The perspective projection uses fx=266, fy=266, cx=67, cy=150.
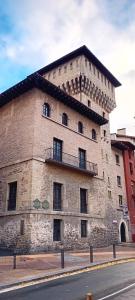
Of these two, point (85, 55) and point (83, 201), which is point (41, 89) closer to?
point (83, 201)

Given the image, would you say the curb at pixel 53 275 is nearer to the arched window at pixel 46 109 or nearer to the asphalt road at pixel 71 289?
the asphalt road at pixel 71 289

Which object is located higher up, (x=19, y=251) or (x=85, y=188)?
(x=85, y=188)

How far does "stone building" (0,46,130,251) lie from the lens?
18.7m

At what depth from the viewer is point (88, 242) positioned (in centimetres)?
2255

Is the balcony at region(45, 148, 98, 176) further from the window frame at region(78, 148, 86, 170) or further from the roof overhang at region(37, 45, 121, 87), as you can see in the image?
the roof overhang at region(37, 45, 121, 87)

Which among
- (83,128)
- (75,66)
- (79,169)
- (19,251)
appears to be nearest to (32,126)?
(79,169)

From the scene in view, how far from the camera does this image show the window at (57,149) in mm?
21708

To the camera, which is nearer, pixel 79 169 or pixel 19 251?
pixel 19 251

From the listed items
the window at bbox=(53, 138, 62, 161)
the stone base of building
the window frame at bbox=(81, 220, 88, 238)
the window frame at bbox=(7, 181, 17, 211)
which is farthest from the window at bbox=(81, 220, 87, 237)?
the window frame at bbox=(7, 181, 17, 211)

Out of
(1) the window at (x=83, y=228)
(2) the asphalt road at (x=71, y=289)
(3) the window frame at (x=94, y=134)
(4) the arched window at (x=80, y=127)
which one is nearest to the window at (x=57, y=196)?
(1) the window at (x=83, y=228)

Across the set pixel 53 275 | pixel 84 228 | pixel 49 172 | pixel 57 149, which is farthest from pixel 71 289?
pixel 84 228

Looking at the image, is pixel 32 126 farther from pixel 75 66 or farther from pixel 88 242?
pixel 75 66

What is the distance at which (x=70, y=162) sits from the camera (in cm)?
2256

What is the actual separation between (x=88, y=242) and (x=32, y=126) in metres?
10.8
